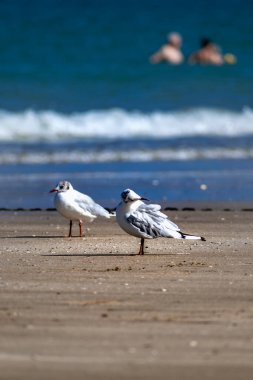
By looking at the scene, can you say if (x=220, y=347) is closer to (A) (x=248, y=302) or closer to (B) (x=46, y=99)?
(A) (x=248, y=302)

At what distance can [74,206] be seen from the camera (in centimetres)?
1253

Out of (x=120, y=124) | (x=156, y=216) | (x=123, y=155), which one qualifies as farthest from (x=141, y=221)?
(x=120, y=124)

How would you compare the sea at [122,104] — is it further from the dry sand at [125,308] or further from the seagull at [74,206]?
the dry sand at [125,308]

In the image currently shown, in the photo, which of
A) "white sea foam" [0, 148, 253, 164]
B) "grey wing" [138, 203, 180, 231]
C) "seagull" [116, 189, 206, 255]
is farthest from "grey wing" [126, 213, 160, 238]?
"white sea foam" [0, 148, 253, 164]

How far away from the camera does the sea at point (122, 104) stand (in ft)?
59.3

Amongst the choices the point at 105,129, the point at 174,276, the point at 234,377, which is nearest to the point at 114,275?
the point at 174,276

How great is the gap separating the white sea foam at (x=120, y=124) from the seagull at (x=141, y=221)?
17.4 m

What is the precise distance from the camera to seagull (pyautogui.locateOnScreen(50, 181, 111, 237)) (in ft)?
41.1

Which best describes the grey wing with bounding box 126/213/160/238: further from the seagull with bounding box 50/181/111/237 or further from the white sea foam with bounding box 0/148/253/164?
the white sea foam with bounding box 0/148/253/164

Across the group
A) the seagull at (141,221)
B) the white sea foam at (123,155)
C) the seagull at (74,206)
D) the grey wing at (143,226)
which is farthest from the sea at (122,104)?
the grey wing at (143,226)

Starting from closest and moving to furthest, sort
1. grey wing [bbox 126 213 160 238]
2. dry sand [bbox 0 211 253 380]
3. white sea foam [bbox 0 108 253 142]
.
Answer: dry sand [bbox 0 211 253 380], grey wing [bbox 126 213 160 238], white sea foam [bbox 0 108 253 142]

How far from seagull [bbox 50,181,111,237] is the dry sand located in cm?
48

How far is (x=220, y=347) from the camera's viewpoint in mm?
6277

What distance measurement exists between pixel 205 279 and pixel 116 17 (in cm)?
5023
